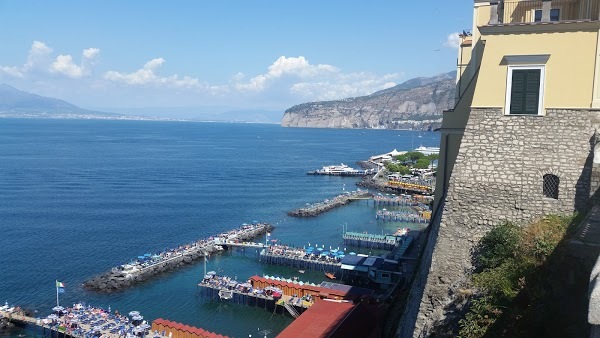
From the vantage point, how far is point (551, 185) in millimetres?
10766

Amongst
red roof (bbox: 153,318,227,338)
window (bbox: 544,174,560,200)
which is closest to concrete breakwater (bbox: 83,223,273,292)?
red roof (bbox: 153,318,227,338)

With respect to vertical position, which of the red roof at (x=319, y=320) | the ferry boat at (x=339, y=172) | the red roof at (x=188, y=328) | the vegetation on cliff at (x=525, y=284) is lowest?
the red roof at (x=188, y=328)

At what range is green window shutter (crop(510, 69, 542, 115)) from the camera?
10.9 m

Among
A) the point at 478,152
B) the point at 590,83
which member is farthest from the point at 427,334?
the point at 590,83

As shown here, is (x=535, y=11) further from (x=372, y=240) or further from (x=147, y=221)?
(x=147, y=221)

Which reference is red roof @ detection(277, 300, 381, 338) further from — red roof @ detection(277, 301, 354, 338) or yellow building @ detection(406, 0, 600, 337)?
yellow building @ detection(406, 0, 600, 337)

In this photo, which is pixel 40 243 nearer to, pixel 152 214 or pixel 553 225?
pixel 152 214

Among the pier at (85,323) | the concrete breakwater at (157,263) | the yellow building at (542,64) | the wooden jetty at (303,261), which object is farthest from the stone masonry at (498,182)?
the concrete breakwater at (157,263)

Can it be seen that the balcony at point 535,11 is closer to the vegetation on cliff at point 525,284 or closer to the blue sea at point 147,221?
the vegetation on cliff at point 525,284

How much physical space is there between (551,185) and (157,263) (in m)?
32.1

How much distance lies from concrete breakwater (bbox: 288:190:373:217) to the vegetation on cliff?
4672cm

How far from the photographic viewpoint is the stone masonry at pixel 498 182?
10531mm

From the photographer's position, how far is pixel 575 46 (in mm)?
10586

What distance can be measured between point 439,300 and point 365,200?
55790 mm
